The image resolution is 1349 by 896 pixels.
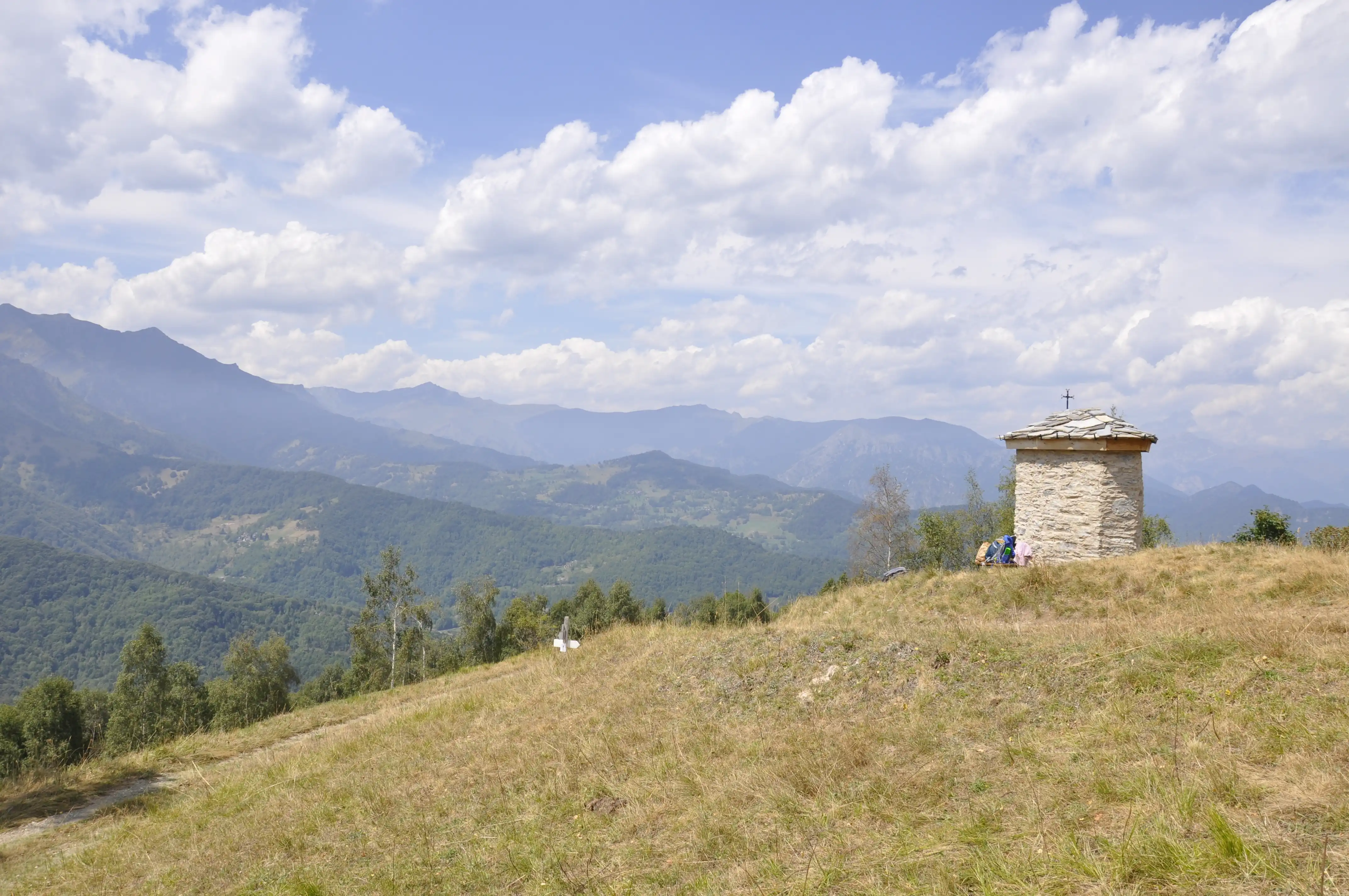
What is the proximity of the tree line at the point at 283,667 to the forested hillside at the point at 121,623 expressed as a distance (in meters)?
94.8

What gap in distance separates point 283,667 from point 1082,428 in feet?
243

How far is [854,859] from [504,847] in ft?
10.8

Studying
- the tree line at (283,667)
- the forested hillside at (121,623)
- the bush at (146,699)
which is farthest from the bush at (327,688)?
the forested hillside at (121,623)

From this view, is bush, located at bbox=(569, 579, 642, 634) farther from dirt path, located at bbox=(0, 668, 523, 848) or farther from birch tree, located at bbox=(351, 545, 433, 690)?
dirt path, located at bbox=(0, 668, 523, 848)

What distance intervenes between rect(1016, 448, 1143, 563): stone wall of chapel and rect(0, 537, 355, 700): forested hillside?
162741 mm

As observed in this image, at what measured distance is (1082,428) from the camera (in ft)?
61.8

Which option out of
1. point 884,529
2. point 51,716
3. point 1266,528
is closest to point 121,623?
point 51,716

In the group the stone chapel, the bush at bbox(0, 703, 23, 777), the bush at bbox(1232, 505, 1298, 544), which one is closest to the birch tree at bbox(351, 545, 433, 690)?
the bush at bbox(0, 703, 23, 777)

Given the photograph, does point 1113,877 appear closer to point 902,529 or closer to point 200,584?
point 902,529

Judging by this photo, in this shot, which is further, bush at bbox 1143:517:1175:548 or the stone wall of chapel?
bush at bbox 1143:517:1175:548

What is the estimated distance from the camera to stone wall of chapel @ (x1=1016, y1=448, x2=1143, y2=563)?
1850 cm

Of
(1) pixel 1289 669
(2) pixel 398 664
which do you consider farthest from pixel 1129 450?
(2) pixel 398 664

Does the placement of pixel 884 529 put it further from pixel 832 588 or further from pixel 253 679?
pixel 253 679

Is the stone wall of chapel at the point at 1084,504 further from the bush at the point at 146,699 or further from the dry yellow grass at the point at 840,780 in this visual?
the bush at the point at 146,699
